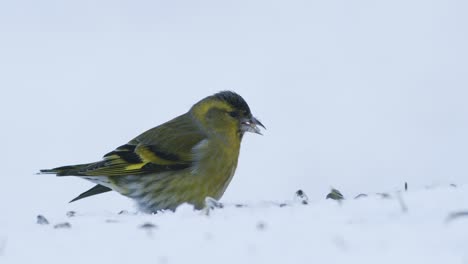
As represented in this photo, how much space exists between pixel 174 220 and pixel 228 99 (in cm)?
396

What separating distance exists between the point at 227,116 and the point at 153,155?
0.84m

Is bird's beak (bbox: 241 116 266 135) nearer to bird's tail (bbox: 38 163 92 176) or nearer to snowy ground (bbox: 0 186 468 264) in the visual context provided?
bird's tail (bbox: 38 163 92 176)

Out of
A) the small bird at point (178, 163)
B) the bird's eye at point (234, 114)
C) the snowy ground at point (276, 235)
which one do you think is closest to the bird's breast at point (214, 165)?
the small bird at point (178, 163)

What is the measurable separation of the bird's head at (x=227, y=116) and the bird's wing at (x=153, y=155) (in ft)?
0.59

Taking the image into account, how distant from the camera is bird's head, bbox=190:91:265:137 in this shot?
12.0 m

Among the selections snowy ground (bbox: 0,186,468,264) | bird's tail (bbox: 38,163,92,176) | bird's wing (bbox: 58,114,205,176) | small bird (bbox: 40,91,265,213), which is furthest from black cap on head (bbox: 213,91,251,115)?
snowy ground (bbox: 0,186,468,264)

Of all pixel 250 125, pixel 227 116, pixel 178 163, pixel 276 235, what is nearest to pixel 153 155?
pixel 178 163

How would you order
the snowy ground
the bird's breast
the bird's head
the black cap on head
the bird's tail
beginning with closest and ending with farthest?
the snowy ground
the bird's breast
the bird's tail
the bird's head
the black cap on head

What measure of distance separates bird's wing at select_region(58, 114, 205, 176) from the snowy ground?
280 centimetres

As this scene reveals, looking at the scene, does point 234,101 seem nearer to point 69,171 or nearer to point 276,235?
point 69,171

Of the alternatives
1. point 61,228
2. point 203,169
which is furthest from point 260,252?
point 203,169

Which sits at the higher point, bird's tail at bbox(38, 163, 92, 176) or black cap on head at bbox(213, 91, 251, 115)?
black cap on head at bbox(213, 91, 251, 115)

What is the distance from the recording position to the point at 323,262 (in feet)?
22.4

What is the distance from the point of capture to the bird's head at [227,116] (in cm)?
1197
